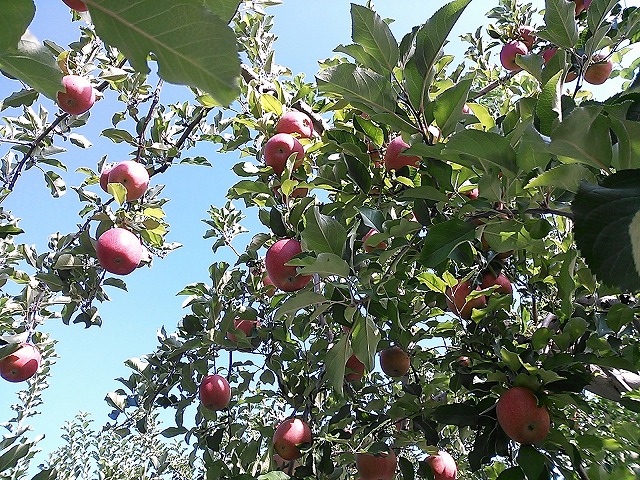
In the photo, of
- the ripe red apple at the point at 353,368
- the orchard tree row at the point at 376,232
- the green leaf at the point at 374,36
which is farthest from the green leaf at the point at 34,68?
the ripe red apple at the point at 353,368

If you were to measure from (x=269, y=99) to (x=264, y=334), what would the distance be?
1.05 m

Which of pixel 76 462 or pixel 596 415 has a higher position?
pixel 76 462

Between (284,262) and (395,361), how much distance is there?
2.53 ft

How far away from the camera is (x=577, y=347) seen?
164 cm

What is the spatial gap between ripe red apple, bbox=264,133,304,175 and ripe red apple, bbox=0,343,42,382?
155cm

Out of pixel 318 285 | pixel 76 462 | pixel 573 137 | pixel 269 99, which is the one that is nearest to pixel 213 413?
pixel 318 285

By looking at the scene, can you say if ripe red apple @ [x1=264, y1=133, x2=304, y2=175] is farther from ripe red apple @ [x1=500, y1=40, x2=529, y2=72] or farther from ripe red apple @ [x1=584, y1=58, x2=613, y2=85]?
ripe red apple @ [x1=584, y1=58, x2=613, y2=85]

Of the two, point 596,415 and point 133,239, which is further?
point 596,415

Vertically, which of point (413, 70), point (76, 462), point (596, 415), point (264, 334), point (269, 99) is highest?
point (269, 99)

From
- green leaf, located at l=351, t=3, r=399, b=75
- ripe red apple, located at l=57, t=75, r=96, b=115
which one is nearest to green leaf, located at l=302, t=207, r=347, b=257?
green leaf, located at l=351, t=3, r=399, b=75

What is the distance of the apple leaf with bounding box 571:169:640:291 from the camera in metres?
0.63

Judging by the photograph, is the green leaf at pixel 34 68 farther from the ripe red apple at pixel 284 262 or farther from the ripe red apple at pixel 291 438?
the ripe red apple at pixel 291 438

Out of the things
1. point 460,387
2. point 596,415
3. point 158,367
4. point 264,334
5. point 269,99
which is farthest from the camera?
point 596,415

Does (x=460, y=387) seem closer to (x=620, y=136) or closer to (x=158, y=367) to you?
(x=620, y=136)
